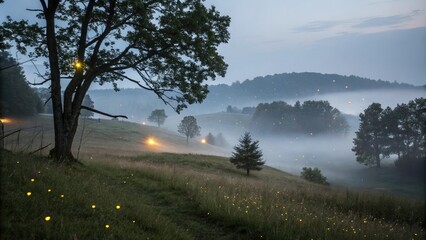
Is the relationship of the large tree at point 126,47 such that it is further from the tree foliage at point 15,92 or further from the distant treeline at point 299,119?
the distant treeline at point 299,119

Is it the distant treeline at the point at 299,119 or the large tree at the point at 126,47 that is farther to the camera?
the distant treeline at the point at 299,119

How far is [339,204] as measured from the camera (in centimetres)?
1415

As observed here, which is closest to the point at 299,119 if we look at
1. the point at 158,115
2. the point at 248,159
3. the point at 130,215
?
the point at 158,115

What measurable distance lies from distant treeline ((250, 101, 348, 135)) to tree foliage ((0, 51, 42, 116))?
11057 centimetres

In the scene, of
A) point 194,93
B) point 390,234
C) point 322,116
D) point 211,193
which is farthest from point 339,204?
point 322,116

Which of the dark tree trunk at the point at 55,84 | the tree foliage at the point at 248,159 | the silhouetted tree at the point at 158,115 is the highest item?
the silhouetted tree at the point at 158,115

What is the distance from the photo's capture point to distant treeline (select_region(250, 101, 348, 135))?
439 feet

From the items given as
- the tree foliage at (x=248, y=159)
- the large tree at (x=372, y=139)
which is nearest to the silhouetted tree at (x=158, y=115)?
the large tree at (x=372, y=139)

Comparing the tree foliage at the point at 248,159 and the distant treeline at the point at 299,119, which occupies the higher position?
the distant treeline at the point at 299,119

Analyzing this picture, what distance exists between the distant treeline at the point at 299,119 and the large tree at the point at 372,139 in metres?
61.0

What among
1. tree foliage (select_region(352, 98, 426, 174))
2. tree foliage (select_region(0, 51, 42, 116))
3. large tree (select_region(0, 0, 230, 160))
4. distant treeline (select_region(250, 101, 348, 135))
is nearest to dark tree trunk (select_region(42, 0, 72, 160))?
large tree (select_region(0, 0, 230, 160))

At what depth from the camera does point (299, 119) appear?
146 meters

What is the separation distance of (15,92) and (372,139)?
288 ft

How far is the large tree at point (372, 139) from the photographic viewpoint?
2778 inches
